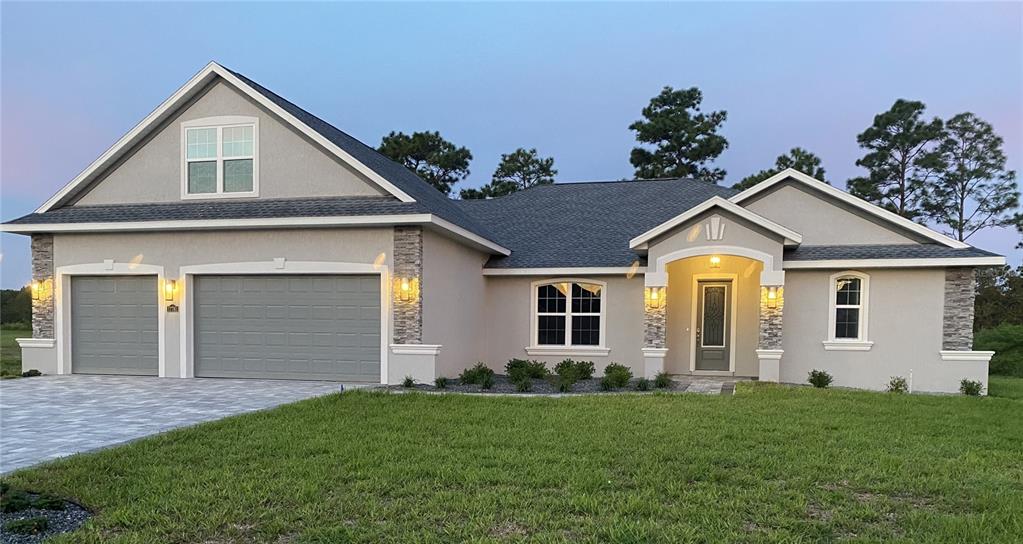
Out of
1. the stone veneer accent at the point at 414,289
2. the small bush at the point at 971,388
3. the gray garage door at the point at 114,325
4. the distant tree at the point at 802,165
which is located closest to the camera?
the small bush at the point at 971,388

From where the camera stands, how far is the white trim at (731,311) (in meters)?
13.6

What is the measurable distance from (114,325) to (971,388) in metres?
17.8

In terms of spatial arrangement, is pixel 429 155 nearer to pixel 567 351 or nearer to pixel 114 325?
pixel 567 351

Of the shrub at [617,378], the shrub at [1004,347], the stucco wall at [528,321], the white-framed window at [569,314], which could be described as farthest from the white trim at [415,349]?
the shrub at [1004,347]

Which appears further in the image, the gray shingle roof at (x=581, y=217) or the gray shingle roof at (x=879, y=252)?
the gray shingle roof at (x=581, y=217)

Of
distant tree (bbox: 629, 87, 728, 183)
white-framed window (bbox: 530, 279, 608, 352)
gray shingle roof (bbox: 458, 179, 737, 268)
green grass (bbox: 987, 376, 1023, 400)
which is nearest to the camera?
green grass (bbox: 987, 376, 1023, 400)

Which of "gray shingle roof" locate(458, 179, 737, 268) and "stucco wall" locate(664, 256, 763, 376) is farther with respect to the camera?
"gray shingle roof" locate(458, 179, 737, 268)

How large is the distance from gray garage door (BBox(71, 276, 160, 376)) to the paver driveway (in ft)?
1.47

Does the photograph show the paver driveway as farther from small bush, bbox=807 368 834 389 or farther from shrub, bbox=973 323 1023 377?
shrub, bbox=973 323 1023 377

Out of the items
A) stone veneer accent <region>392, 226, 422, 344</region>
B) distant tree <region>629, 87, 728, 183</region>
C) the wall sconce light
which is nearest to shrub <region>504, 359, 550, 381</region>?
stone veneer accent <region>392, 226, 422, 344</region>

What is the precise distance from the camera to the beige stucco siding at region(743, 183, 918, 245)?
12.4 m

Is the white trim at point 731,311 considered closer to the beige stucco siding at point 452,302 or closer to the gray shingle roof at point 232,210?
the beige stucco siding at point 452,302

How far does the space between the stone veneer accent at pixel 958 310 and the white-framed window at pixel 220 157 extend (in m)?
14.6

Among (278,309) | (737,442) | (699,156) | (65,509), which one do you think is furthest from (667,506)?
(699,156)
